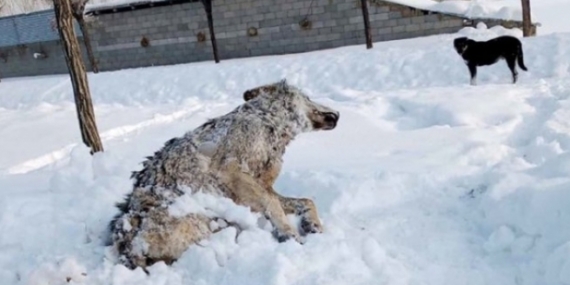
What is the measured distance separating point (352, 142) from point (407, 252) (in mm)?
3289

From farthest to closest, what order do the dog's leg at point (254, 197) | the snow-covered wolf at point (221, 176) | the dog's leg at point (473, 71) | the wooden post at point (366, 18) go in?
the wooden post at point (366, 18) → the dog's leg at point (473, 71) → the dog's leg at point (254, 197) → the snow-covered wolf at point (221, 176)

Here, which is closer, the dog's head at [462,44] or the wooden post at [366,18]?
the dog's head at [462,44]

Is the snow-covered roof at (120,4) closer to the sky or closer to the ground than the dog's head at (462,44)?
closer to the sky

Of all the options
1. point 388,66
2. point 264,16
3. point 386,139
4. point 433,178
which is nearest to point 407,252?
point 433,178

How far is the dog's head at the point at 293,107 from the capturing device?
3.54 metres

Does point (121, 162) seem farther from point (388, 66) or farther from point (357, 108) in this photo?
point (388, 66)

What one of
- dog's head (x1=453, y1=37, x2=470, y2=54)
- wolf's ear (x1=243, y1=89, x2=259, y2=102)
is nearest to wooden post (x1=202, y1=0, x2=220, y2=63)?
dog's head (x1=453, y1=37, x2=470, y2=54)

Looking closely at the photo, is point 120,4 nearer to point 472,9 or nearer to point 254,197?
point 472,9

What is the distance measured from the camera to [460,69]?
41.4ft

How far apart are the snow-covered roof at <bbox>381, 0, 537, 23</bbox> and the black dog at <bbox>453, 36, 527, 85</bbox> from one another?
241 inches

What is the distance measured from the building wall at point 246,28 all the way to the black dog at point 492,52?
6084 millimetres

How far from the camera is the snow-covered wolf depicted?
2922 millimetres

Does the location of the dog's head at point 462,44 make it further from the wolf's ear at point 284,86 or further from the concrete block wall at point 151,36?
the concrete block wall at point 151,36


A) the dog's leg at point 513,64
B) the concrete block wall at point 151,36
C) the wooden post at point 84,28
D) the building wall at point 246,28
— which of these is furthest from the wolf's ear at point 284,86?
the wooden post at point 84,28
